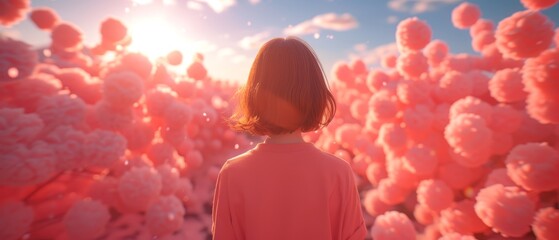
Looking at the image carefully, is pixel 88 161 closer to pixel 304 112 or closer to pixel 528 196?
pixel 304 112

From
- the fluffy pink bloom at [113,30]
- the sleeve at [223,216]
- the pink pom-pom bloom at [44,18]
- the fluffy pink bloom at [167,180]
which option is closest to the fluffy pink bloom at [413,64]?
the sleeve at [223,216]

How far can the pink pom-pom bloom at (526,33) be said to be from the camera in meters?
1.24

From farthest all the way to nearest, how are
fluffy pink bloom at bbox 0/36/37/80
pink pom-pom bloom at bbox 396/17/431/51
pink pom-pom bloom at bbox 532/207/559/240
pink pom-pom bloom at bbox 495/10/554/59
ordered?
1. pink pom-pom bloom at bbox 396/17/431/51
2. fluffy pink bloom at bbox 0/36/37/80
3. pink pom-pom bloom at bbox 495/10/554/59
4. pink pom-pom bloom at bbox 532/207/559/240

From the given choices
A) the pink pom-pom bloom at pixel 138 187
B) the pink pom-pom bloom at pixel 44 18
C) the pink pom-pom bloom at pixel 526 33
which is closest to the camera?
the pink pom-pom bloom at pixel 526 33

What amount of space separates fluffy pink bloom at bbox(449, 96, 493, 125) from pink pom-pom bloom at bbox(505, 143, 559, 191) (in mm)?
302

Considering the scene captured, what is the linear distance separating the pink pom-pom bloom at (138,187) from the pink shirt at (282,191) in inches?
32.8

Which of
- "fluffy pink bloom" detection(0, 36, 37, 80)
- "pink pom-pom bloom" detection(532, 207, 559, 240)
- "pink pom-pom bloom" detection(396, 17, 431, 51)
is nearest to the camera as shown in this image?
"pink pom-pom bloom" detection(532, 207, 559, 240)

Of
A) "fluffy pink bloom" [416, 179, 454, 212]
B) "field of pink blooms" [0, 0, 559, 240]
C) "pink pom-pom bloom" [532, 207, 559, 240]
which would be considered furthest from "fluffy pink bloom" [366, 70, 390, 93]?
"pink pom-pom bloom" [532, 207, 559, 240]

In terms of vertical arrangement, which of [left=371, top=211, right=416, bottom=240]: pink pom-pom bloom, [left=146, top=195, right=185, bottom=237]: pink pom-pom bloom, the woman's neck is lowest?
[left=371, top=211, right=416, bottom=240]: pink pom-pom bloom

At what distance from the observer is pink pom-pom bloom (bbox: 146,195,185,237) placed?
153 centimetres

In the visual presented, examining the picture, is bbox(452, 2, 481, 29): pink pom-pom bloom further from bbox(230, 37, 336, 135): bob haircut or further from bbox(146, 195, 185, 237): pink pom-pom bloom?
bbox(146, 195, 185, 237): pink pom-pom bloom

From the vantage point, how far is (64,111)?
4.61 feet

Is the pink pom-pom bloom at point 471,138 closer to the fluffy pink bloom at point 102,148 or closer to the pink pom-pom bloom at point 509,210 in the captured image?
the pink pom-pom bloom at point 509,210

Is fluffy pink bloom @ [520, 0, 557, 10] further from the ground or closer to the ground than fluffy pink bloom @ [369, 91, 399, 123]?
further from the ground
